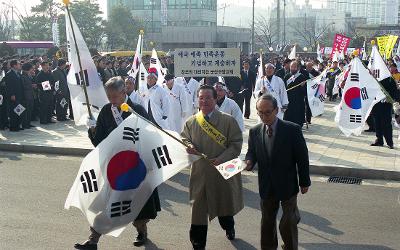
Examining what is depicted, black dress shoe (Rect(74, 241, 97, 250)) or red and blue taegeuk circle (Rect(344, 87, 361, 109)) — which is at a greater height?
red and blue taegeuk circle (Rect(344, 87, 361, 109))

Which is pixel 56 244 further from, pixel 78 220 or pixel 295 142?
pixel 295 142

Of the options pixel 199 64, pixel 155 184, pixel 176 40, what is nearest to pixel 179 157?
pixel 155 184

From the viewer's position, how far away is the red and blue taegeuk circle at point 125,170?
207 inches

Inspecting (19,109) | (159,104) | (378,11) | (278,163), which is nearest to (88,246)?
(278,163)

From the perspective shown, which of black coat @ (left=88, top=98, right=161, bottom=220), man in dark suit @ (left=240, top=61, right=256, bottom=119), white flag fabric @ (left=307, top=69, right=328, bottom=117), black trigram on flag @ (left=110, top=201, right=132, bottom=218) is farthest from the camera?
man in dark suit @ (left=240, top=61, right=256, bottom=119)

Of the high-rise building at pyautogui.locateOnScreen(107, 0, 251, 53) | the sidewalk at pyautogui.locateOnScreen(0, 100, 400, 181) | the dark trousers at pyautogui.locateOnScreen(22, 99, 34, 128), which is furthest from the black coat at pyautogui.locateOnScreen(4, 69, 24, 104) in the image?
the high-rise building at pyautogui.locateOnScreen(107, 0, 251, 53)

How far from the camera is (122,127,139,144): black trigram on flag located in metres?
5.29

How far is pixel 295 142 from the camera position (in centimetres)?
487

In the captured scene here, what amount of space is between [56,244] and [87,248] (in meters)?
0.58

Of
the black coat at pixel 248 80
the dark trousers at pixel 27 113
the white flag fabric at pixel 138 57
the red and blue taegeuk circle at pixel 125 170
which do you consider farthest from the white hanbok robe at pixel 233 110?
the black coat at pixel 248 80

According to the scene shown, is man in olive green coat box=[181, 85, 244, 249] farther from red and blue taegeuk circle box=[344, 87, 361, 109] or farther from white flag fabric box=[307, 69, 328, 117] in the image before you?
white flag fabric box=[307, 69, 328, 117]

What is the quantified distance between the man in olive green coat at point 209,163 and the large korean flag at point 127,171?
269 millimetres

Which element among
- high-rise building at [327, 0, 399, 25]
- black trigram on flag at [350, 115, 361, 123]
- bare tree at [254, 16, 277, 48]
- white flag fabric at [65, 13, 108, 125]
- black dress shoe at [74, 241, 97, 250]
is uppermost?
high-rise building at [327, 0, 399, 25]

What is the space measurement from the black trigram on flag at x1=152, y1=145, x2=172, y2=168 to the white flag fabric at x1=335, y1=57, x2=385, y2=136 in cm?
611
